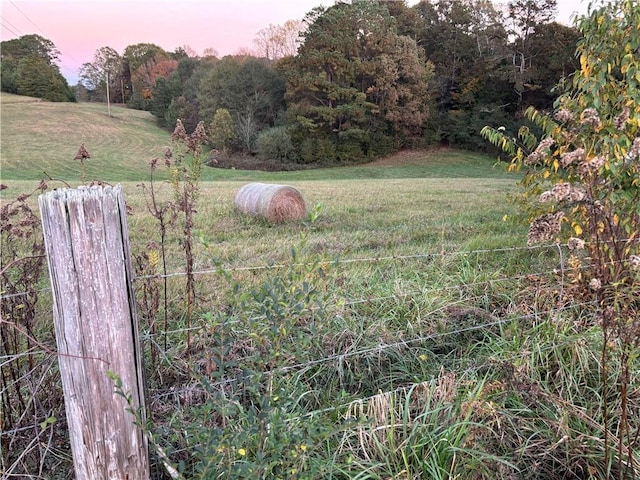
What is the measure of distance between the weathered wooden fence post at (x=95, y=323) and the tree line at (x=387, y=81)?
29483mm

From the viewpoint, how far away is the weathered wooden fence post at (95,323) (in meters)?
1.54

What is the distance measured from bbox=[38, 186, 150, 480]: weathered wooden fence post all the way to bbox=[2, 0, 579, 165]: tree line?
96.7 ft

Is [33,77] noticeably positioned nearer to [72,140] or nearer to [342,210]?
[72,140]

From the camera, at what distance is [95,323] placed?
1.59 metres

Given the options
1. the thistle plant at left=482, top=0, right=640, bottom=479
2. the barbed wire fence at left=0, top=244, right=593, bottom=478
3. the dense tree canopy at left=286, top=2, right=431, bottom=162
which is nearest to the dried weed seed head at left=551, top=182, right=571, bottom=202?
the thistle plant at left=482, top=0, right=640, bottom=479

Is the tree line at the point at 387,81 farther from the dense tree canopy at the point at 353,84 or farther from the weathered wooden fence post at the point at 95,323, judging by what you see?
the weathered wooden fence post at the point at 95,323

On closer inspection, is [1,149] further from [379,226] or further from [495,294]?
[495,294]

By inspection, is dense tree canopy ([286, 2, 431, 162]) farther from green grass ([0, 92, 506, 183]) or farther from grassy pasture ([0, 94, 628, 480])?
grassy pasture ([0, 94, 628, 480])

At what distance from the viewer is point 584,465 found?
2209 mm

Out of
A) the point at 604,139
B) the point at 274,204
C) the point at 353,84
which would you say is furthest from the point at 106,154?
the point at 604,139

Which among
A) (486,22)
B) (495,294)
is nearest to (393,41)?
(486,22)

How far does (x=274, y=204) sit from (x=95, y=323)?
6250 millimetres

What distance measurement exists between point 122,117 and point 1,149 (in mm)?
17206

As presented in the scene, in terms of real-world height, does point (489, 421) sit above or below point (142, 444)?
below
